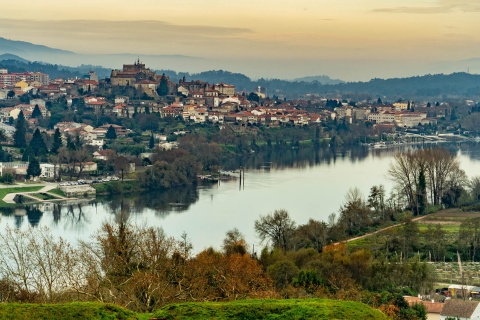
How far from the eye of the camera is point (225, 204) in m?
21.3

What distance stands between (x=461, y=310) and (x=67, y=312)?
4.94 m

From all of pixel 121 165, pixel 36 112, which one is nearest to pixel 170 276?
pixel 121 165

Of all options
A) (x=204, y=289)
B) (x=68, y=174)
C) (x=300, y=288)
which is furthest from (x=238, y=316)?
(x=68, y=174)

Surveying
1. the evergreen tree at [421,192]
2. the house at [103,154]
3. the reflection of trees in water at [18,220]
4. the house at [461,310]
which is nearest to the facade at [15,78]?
the house at [103,154]

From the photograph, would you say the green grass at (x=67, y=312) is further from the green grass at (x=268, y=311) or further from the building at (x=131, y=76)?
the building at (x=131, y=76)

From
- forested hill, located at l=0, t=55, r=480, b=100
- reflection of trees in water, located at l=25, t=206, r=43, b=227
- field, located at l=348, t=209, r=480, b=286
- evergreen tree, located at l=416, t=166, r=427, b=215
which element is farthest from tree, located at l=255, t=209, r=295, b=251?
forested hill, located at l=0, t=55, r=480, b=100

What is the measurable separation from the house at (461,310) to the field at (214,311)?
3511 millimetres

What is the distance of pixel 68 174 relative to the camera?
2591cm

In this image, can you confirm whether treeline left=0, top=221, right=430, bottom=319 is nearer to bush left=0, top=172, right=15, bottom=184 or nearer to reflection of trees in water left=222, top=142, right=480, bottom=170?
bush left=0, top=172, right=15, bottom=184

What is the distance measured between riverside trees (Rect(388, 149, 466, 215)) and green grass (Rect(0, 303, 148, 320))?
13116 millimetres

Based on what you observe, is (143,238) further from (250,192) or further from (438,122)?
(438,122)

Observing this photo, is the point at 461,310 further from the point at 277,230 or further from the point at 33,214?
the point at 33,214

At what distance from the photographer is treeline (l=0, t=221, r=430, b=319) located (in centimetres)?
801

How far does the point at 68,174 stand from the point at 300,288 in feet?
56.6
